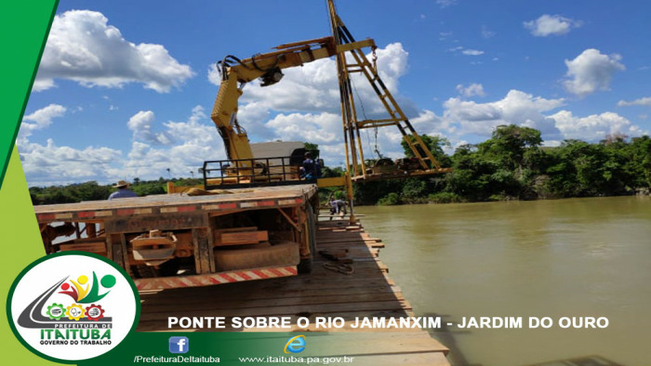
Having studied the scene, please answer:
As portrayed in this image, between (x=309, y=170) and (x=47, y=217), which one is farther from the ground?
(x=309, y=170)

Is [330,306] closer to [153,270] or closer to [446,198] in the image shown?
[153,270]

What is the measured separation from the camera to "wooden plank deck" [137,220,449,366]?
118 inches

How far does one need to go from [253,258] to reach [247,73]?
8.78 m

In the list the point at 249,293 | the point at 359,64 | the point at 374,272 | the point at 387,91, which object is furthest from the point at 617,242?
the point at 249,293

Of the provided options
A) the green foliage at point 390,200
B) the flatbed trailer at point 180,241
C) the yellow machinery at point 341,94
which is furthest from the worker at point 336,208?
the green foliage at point 390,200

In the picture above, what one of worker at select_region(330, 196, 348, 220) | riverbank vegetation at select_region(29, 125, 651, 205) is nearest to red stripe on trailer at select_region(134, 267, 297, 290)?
worker at select_region(330, 196, 348, 220)

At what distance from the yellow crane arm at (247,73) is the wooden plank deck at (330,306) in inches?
246

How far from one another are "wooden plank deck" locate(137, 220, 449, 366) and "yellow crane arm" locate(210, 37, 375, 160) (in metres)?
6.25

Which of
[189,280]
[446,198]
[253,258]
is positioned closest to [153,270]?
[189,280]

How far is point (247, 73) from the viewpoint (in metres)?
11.5

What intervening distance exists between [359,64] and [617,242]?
41.9 feet

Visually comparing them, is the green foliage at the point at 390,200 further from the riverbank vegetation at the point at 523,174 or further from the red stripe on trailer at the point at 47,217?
the red stripe on trailer at the point at 47,217

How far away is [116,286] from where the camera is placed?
3.29 metres

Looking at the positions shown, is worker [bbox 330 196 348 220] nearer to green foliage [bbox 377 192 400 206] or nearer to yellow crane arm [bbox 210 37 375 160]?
yellow crane arm [bbox 210 37 375 160]
